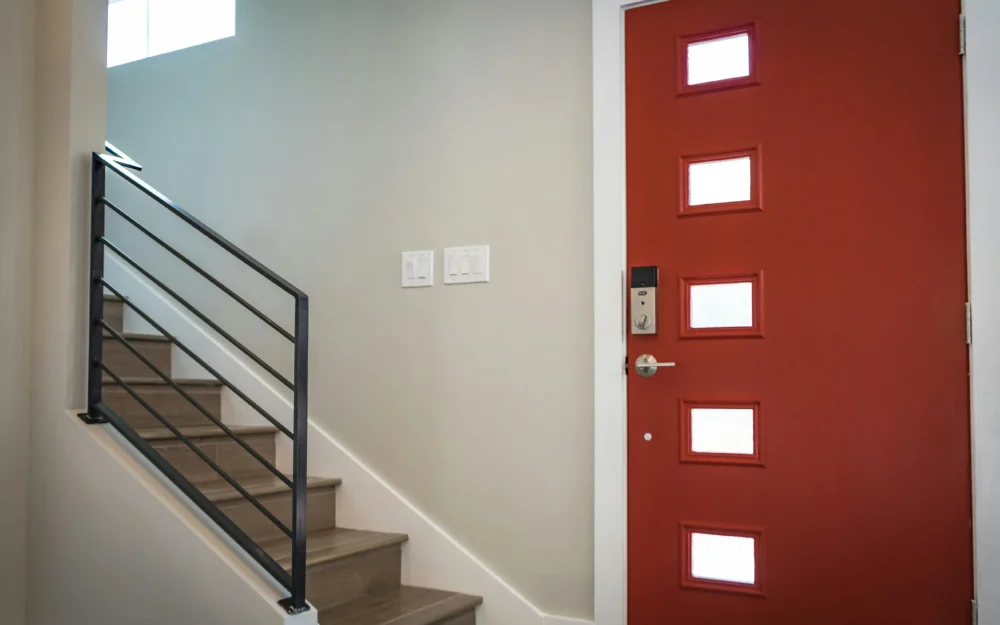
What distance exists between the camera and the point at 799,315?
240 cm

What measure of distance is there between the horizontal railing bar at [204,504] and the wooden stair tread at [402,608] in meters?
0.38

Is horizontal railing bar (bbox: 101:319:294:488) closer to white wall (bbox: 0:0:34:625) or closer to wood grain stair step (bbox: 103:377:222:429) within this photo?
white wall (bbox: 0:0:34:625)

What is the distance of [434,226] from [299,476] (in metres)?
1.14

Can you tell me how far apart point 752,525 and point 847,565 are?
26 centimetres

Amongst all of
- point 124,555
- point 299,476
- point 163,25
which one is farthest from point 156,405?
point 163,25

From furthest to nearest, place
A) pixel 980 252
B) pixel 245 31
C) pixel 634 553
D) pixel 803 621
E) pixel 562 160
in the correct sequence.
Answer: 1. pixel 245 31
2. pixel 562 160
3. pixel 634 553
4. pixel 803 621
5. pixel 980 252

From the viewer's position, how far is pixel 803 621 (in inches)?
92.1

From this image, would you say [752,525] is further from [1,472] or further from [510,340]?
[1,472]

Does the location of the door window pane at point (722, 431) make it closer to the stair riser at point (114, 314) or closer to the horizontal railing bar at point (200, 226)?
the horizontal railing bar at point (200, 226)

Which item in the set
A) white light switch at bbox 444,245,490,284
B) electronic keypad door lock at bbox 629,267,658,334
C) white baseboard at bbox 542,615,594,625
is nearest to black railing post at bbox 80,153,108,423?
white light switch at bbox 444,245,490,284

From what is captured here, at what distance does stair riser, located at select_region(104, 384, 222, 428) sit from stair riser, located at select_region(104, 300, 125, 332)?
49cm

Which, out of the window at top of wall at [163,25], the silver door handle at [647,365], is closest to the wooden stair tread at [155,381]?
the window at top of wall at [163,25]

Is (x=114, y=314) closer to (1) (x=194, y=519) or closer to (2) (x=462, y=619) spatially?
(1) (x=194, y=519)

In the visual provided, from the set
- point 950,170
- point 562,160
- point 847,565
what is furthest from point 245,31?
point 847,565
